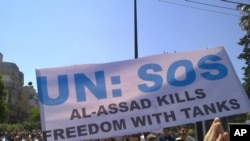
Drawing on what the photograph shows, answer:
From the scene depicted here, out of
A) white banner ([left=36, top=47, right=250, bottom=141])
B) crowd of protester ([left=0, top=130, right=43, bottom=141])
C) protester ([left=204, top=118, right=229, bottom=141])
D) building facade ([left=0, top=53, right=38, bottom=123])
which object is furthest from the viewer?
building facade ([left=0, top=53, right=38, bottom=123])

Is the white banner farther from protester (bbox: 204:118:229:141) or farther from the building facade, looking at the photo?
the building facade

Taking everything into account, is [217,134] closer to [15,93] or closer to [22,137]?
[22,137]

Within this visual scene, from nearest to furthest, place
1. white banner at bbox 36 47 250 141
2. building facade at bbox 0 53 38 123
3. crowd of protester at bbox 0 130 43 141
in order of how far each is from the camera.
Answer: white banner at bbox 36 47 250 141 → crowd of protester at bbox 0 130 43 141 → building facade at bbox 0 53 38 123

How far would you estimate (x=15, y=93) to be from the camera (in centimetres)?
10912

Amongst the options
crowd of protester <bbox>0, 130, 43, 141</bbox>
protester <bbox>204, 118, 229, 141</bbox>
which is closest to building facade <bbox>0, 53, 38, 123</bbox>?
crowd of protester <bbox>0, 130, 43, 141</bbox>

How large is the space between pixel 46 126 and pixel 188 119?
4.59 ft

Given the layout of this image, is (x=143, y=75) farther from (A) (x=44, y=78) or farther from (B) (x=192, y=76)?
(A) (x=44, y=78)

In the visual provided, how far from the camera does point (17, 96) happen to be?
11300 centimetres

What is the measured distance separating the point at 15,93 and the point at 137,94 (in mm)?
108867

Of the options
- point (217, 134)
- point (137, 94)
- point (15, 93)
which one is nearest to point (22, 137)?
point (137, 94)

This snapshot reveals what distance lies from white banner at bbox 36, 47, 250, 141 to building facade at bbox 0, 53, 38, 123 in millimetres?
97129

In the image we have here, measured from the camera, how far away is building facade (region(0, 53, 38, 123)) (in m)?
103

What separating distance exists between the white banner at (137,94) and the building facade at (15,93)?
9713 cm

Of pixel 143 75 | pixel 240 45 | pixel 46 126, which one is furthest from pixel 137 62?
pixel 240 45
